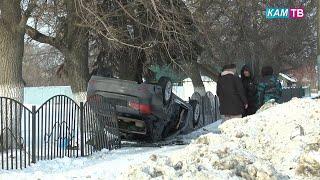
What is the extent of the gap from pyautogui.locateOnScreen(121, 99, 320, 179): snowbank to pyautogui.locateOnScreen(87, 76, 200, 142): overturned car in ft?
12.5

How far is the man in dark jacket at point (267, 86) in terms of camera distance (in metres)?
11.3

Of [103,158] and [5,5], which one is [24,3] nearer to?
[5,5]

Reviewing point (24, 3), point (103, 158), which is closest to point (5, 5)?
point (24, 3)

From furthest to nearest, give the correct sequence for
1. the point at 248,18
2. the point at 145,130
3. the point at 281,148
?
the point at 248,18 < the point at 145,130 < the point at 281,148

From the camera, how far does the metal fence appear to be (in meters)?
9.33

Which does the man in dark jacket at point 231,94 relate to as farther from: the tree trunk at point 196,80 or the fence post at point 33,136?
the tree trunk at point 196,80

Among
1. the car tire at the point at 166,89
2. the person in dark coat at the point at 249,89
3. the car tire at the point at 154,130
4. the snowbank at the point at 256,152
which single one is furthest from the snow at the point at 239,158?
the car tire at the point at 166,89

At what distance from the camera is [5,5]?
39.3 ft

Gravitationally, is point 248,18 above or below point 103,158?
above

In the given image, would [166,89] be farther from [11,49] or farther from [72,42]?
[11,49]

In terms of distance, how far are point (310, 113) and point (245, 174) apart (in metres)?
2.59

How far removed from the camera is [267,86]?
1141 cm

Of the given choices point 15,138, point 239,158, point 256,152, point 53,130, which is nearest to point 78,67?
point 53,130

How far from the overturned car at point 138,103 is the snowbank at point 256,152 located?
12.5 feet
